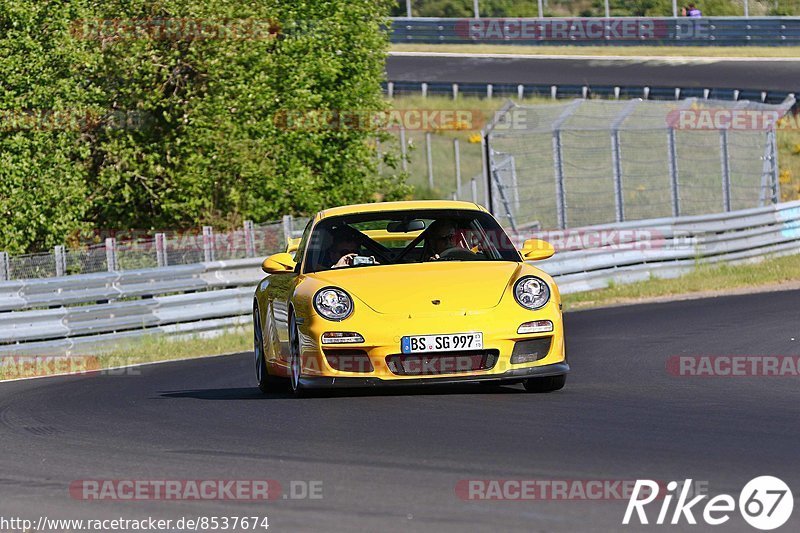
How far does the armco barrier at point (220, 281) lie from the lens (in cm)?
1655

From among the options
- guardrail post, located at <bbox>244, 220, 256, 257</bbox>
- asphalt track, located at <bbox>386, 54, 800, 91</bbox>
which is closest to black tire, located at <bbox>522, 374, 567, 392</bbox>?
guardrail post, located at <bbox>244, 220, 256, 257</bbox>

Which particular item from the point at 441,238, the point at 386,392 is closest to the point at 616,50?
the point at 441,238

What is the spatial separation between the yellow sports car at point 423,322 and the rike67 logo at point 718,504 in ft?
10.2

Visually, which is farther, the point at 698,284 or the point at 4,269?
the point at 698,284

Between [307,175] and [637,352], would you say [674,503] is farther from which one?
[307,175]

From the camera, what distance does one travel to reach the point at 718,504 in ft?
18.7

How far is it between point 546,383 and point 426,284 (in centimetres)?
103

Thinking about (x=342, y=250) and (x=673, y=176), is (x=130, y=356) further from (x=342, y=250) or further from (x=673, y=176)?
(x=673, y=176)

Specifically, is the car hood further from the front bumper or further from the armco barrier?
the armco barrier

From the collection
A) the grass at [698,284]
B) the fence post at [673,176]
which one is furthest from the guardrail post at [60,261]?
the fence post at [673,176]

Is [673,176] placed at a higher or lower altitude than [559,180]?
lower

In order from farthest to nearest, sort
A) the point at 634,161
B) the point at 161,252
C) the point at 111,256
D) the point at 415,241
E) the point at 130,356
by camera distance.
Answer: the point at 634,161 < the point at 161,252 < the point at 111,256 < the point at 130,356 < the point at 415,241

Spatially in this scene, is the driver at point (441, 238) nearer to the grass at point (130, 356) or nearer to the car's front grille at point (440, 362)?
the car's front grille at point (440, 362)

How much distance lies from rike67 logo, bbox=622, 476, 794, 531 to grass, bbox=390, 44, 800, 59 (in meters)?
40.2
